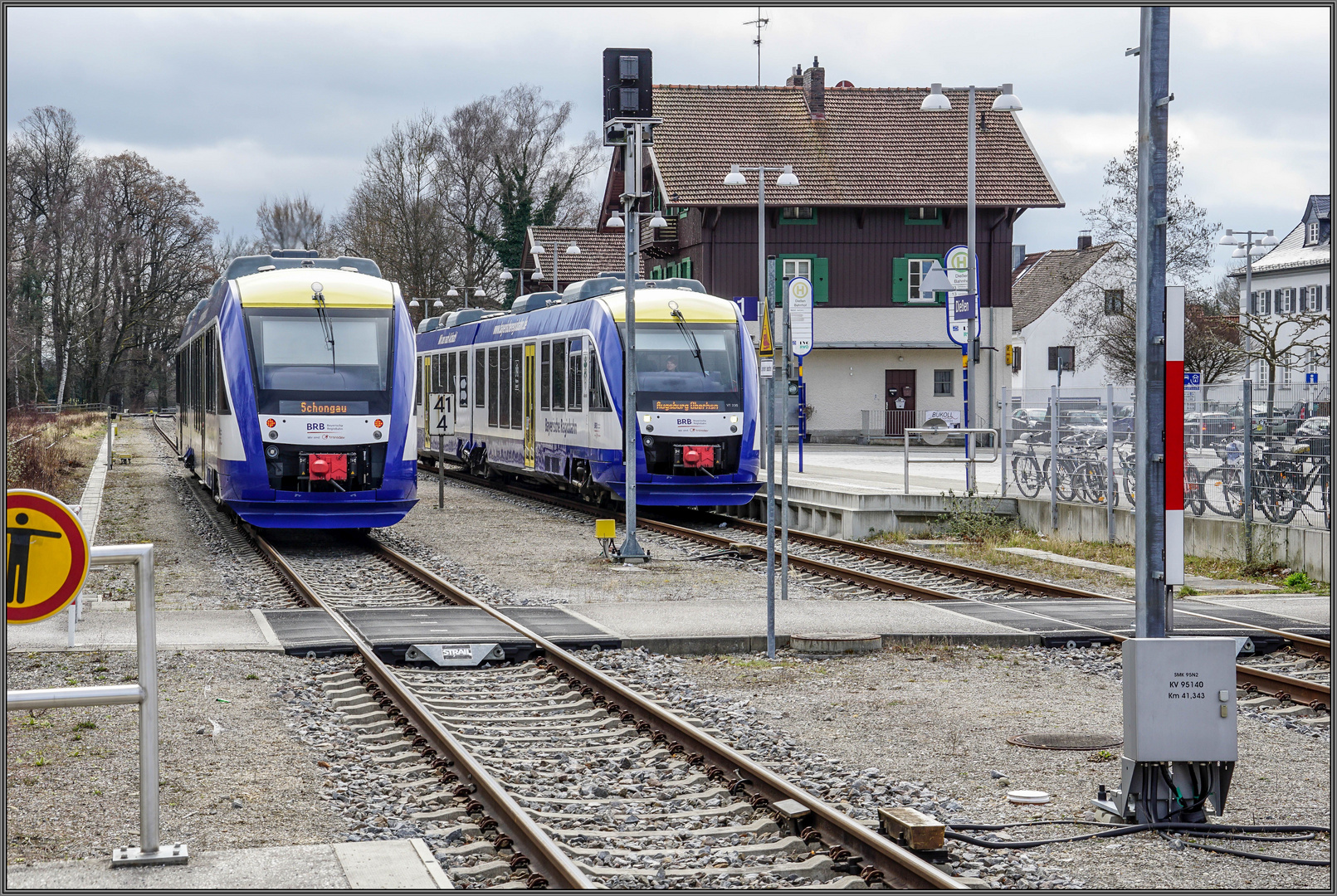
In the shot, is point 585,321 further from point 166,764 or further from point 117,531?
point 166,764

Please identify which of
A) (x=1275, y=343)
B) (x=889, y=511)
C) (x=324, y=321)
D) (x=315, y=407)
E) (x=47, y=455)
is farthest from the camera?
(x=1275, y=343)

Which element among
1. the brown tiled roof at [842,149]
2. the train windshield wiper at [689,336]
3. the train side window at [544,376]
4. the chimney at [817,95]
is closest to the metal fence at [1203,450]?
the train windshield wiper at [689,336]

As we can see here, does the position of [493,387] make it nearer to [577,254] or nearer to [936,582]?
[936,582]

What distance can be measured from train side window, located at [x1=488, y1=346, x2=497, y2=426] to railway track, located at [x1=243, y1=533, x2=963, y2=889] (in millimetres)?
18270

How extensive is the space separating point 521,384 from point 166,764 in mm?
19342

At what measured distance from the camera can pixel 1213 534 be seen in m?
17.4

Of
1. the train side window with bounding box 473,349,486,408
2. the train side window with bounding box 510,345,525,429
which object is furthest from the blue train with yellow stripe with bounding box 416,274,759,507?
the train side window with bounding box 473,349,486,408

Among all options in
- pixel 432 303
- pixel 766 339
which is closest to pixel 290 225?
pixel 432 303

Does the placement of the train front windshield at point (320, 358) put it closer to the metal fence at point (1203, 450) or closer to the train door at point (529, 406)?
the train door at point (529, 406)

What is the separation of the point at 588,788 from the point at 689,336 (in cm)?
1476

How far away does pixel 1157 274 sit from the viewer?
6766 millimetres

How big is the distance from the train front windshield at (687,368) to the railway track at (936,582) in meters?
1.80

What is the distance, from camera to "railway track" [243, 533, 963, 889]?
19.6 feet

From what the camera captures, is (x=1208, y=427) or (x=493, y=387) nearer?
(x=1208, y=427)
